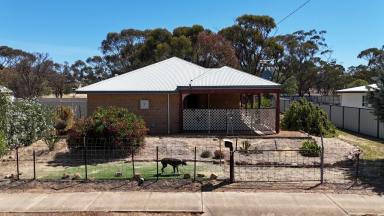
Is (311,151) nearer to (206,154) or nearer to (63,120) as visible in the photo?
(206,154)

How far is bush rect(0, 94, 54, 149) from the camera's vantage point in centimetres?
1716

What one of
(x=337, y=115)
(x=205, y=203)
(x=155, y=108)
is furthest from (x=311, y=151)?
(x=337, y=115)

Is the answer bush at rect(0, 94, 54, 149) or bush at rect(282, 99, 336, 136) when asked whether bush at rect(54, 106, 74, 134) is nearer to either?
bush at rect(0, 94, 54, 149)

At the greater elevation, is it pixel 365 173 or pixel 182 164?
pixel 182 164

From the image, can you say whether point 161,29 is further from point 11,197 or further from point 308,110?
point 11,197

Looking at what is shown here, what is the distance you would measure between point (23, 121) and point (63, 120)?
552 cm

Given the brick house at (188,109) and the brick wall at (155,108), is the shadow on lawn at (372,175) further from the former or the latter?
the brick wall at (155,108)

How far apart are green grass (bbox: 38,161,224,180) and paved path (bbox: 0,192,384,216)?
1.63 m

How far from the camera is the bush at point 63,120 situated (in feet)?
77.7

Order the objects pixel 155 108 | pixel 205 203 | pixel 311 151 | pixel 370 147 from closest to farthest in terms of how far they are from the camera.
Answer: pixel 205 203
pixel 311 151
pixel 370 147
pixel 155 108

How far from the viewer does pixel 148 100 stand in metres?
23.6

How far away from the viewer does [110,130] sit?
15891 mm

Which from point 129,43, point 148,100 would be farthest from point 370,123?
point 129,43

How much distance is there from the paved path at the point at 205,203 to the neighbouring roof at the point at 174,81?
12817 mm
